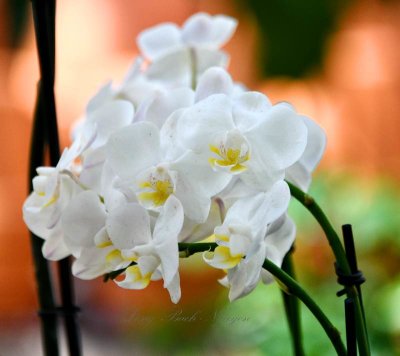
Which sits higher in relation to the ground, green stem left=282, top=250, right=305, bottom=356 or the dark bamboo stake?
the dark bamboo stake

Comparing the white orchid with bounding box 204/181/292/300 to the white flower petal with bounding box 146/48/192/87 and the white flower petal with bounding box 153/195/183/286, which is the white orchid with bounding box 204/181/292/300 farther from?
the white flower petal with bounding box 146/48/192/87

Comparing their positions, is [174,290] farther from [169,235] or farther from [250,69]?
[250,69]

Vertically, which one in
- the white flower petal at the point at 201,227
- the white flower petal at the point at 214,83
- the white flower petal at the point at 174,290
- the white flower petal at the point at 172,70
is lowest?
the white flower petal at the point at 174,290

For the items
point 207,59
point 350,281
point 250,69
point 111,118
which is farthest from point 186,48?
point 250,69

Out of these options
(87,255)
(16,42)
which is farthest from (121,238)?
(16,42)

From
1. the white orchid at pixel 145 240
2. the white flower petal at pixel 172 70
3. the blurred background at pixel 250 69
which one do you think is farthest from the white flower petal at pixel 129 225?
the blurred background at pixel 250 69

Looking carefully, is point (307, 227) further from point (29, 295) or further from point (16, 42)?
point (16, 42)

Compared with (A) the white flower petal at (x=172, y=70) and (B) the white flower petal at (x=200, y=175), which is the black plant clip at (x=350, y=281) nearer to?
(B) the white flower petal at (x=200, y=175)

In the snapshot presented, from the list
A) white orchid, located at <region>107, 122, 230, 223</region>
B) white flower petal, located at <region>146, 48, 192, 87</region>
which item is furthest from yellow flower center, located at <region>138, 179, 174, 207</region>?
white flower petal, located at <region>146, 48, 192, 87</region>
